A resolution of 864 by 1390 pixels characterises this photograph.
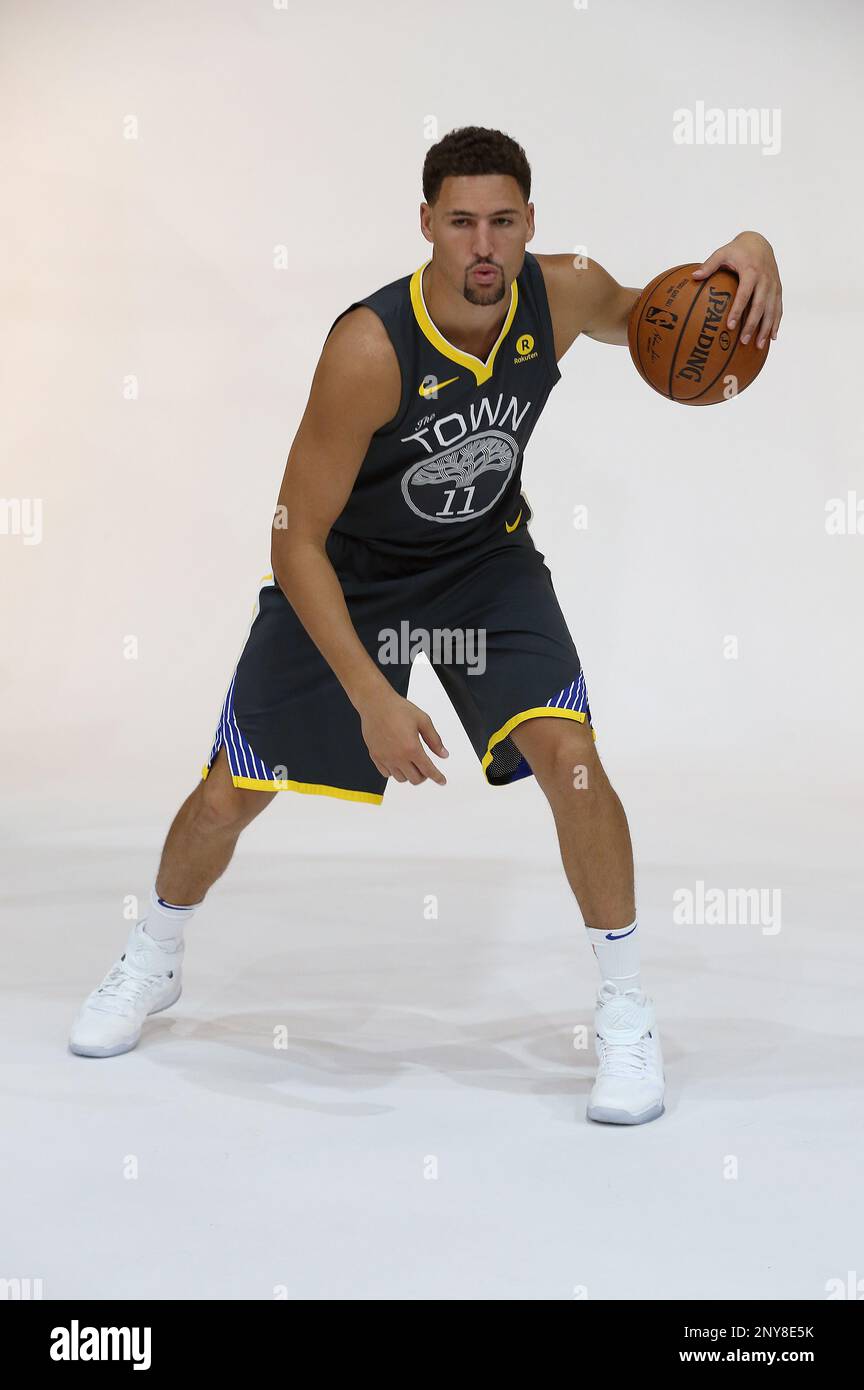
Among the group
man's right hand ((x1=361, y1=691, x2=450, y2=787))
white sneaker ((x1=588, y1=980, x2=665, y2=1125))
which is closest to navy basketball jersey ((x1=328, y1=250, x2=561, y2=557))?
man's right hand ((x1=361, y1=691, x2=450, y2=787))

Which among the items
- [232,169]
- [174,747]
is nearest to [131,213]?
[232,169]

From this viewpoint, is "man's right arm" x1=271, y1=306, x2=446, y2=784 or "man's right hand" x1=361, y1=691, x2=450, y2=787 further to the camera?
"man's right arm" x1=271, y1=306, x2=446, y2=784

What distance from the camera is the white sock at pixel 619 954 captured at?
8.00 feet

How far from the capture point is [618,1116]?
7.39 ft

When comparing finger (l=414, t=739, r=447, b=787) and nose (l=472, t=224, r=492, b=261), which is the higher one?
nose (l=472, t=224, r=492, b=261)

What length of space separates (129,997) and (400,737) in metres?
0.85

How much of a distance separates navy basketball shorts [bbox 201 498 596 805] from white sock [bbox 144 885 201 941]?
0.32 meters

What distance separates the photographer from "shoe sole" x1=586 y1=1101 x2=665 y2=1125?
2250mm

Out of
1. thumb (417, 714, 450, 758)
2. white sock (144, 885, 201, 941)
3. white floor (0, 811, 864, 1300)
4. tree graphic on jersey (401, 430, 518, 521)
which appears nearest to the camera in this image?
white floor (0, 811, 864, 1300)

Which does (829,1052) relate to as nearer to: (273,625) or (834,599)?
(273,625)

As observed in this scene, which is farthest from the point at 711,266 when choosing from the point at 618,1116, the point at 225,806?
the point at 618,1116

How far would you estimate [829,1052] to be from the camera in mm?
2551

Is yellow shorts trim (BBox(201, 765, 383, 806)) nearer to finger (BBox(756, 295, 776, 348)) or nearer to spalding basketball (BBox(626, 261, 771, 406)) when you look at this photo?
spalding basketball (BBox(626, 261, 771, 406))

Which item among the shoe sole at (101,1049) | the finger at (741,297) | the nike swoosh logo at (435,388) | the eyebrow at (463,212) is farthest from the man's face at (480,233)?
the shoe sole at (101,1049)
